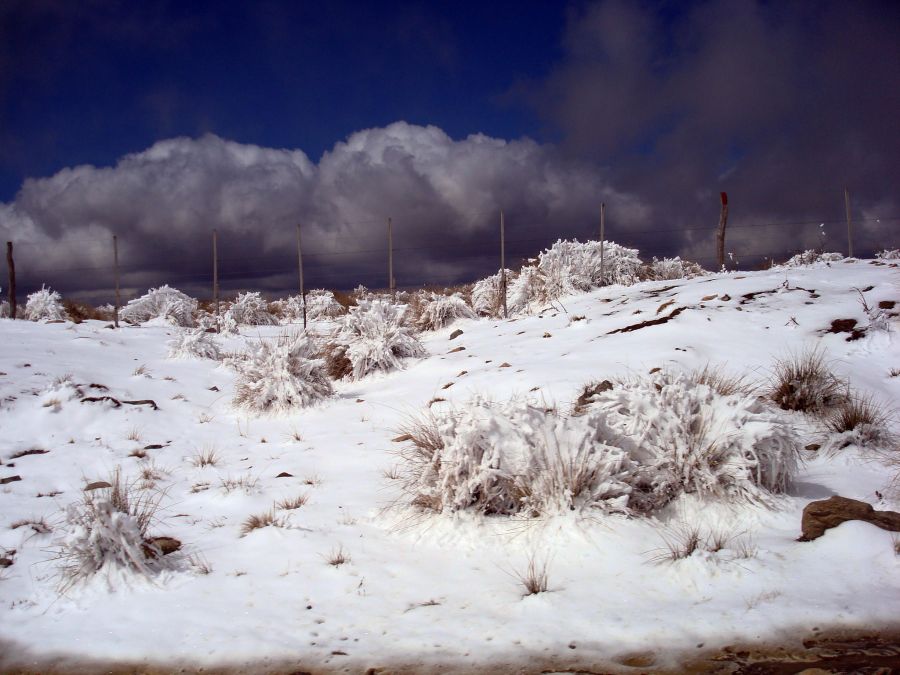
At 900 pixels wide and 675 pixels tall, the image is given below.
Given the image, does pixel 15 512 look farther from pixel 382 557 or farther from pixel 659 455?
pixel 659 455

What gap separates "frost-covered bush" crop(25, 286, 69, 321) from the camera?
20.8m

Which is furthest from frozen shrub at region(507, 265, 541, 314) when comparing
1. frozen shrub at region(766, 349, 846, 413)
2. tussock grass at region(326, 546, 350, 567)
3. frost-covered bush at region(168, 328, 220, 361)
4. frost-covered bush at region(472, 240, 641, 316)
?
tussock grass at region(326, 546, 350, 567)

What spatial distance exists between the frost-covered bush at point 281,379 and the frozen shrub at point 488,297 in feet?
34.3

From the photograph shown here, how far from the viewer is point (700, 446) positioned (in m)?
→ 4.17

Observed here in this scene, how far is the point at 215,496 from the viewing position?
493cm

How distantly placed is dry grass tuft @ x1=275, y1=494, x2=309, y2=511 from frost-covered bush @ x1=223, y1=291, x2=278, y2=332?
2037 centimetres

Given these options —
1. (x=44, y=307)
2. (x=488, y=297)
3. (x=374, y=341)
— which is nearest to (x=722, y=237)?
(x=488, y=297)

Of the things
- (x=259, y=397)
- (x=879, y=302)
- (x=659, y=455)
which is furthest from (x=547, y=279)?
(x=659, y=455)

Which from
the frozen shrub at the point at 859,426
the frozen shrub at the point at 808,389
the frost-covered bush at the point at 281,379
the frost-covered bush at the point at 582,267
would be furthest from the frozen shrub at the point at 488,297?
the frozen shrub at the point at 859,426

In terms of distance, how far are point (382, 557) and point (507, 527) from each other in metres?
0.86

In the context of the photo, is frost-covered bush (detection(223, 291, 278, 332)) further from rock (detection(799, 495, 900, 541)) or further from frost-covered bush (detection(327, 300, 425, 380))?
rock (detection(799, 495, 900, 541))

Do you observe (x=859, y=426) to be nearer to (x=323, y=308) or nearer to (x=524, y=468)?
(x=524, y=468)

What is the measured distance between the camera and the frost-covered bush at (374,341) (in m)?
10.3

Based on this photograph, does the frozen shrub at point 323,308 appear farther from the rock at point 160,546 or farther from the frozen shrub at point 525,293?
the rock at point 160,546
